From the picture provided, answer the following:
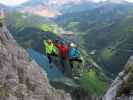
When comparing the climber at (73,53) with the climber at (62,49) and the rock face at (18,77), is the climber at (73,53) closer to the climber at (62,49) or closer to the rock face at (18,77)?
the climber at (62,49)

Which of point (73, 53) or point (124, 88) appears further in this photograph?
point (124, 88)

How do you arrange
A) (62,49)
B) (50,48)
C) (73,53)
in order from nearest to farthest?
(50,48) → (62,49) → (73,53)

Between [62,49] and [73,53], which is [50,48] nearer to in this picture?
[62,49]

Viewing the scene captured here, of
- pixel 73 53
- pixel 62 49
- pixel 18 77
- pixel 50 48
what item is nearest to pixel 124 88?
pixel 73 53

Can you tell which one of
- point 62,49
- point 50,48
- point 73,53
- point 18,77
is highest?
point 50,48

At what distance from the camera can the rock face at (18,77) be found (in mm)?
72938

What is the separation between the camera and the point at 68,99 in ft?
358

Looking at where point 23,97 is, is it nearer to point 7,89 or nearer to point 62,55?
point 7,89

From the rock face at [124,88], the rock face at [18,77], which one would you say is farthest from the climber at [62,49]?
the rock face at [18,77]

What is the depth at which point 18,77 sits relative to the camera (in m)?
81.1

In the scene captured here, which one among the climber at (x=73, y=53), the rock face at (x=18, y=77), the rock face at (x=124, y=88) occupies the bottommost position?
the rock face at (x=18, y=77)

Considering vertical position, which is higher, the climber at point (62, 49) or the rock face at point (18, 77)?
the climber at point (62, 49)

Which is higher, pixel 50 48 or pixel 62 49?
pixel 50 48

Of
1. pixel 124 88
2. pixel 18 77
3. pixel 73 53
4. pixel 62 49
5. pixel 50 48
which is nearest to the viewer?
pixel 50 48
